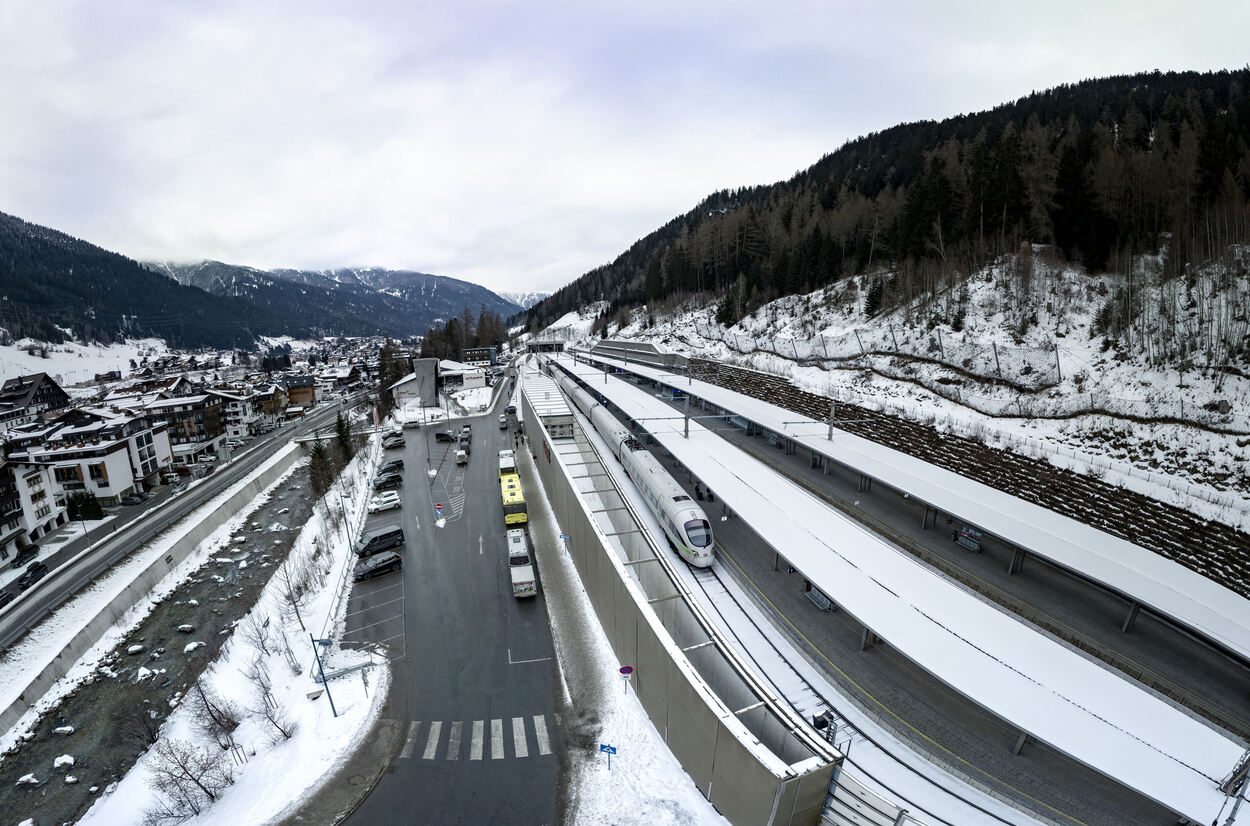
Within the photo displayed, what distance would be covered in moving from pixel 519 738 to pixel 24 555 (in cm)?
4039

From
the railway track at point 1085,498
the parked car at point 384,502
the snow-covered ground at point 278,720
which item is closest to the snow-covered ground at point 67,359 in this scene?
the parked car at point 384,502

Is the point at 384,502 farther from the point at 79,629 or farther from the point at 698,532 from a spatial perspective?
the point at 698,532

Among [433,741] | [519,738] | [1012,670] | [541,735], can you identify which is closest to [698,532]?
[541,735]

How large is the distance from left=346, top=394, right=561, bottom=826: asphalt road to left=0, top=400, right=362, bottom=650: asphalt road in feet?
57.9

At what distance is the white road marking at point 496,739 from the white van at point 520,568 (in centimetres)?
565

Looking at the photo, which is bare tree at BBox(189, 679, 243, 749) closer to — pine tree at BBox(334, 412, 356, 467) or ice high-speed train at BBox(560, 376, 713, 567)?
ice high-speed train at BBox(560, 376, 713, 567)

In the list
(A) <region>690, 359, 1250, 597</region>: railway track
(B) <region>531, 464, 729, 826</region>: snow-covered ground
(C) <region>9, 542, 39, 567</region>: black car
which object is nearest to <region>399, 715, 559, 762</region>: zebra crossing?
(B) <region>531, 464, 729, 826</region>: snow-covered ground

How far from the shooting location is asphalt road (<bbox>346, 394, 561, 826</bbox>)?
11.1 metres

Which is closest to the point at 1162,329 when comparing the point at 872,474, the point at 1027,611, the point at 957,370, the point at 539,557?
the point at 957,370

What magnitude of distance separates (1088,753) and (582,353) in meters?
82.9

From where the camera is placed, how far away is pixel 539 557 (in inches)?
859

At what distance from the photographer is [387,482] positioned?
108ft

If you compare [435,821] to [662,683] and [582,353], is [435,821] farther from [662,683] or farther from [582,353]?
[582,353]

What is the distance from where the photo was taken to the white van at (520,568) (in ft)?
61.1
